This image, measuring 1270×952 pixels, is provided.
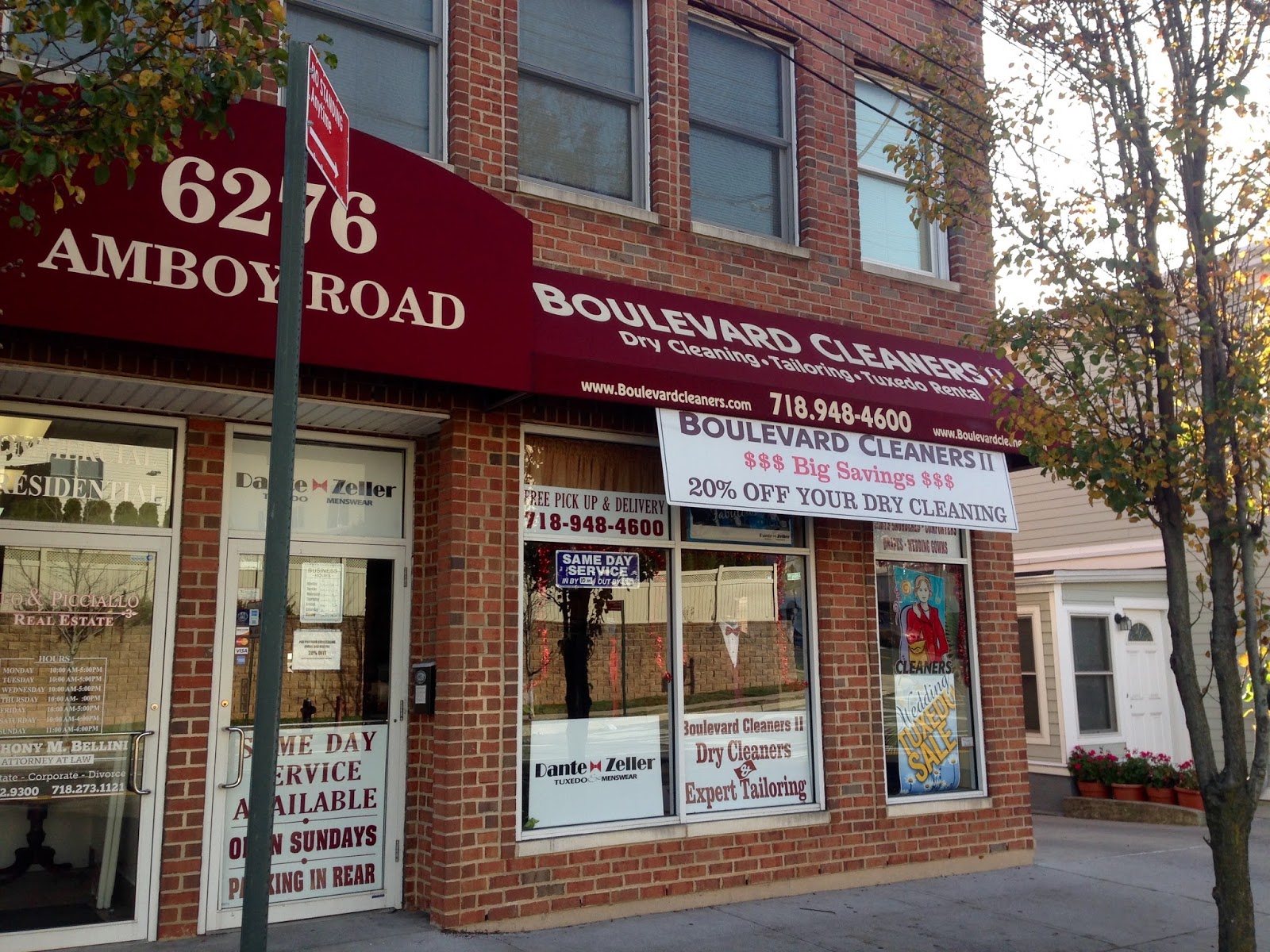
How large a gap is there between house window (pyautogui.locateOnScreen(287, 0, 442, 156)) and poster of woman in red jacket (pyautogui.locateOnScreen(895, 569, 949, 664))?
4.97 metres

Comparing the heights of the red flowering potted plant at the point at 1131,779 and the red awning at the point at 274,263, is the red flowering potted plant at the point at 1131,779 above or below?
below

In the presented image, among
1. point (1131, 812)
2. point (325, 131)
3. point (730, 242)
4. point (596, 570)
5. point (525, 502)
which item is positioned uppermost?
point (730, 242)

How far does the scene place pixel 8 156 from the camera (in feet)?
15.2

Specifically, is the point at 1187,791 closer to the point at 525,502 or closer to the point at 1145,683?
the point at 1145,683

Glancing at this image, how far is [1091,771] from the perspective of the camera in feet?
45.1

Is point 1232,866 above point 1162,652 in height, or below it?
below

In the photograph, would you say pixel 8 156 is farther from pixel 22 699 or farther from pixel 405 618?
pixel 405 618

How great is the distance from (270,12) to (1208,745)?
5.80 m

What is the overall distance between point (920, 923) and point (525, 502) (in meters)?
3.73

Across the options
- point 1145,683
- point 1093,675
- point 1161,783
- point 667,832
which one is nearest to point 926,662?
point 667,832

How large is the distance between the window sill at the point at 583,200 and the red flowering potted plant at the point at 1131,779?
30.3 feet

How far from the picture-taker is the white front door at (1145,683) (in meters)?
14.9

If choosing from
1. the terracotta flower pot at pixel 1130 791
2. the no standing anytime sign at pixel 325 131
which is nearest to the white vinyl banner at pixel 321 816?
the no standing anytime sign at pixel 325 131

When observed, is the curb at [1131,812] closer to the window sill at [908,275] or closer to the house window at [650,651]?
the house window at [650,651]
